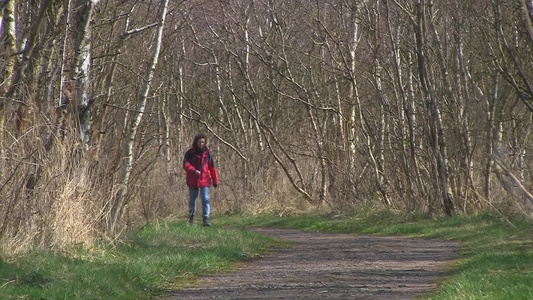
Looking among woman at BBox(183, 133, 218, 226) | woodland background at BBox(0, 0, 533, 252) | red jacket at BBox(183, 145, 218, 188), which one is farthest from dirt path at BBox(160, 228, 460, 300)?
red jacket at BBox(183, 145, 218, 188)

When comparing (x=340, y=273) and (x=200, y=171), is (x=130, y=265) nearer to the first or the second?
(x=340, y=273)

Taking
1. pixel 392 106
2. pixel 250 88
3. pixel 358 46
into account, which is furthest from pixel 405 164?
pixel 250 88

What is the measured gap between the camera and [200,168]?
66.3ft

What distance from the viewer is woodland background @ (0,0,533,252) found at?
36.8 ft

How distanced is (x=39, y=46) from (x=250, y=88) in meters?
20.1

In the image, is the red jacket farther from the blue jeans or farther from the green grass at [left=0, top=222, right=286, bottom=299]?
the green grass at [left=0, top=222, right=286, bottom=299]

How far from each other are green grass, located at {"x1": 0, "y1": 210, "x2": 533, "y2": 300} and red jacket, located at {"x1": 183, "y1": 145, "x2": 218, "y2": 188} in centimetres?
343

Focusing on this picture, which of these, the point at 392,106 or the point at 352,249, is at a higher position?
the point at 392,106

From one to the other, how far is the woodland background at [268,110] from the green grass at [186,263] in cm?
48

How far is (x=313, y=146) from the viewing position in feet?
92.1

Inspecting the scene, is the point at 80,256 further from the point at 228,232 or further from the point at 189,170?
the point at 189,170

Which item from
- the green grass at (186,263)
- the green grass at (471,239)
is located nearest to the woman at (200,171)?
the green grass at (186,263)

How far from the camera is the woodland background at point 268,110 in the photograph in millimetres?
11211

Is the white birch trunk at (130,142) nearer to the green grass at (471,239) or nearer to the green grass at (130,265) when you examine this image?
the green grass at (130,265)
